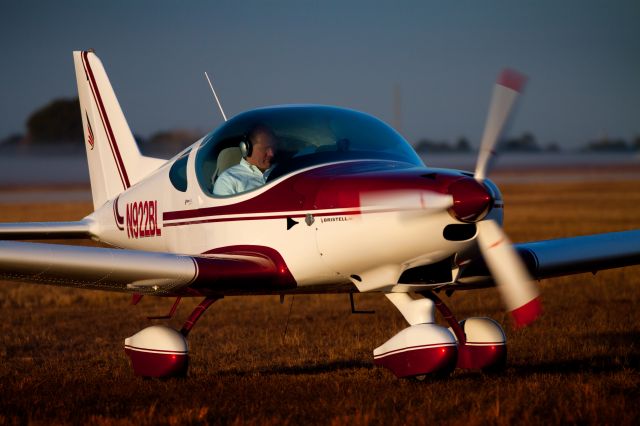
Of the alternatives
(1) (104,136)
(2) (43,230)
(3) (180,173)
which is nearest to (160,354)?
(3) (180,173)

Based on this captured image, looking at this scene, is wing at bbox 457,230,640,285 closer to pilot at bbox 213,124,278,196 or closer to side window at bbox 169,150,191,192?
pilot at bbox 213,124,278,196

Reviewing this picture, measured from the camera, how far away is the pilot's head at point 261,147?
30.7 feet

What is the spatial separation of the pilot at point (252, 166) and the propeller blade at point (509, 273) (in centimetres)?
211

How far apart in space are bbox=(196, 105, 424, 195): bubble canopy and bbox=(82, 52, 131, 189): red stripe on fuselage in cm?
357

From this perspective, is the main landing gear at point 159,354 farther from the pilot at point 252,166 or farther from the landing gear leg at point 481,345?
the landing gear leg at point 481,345

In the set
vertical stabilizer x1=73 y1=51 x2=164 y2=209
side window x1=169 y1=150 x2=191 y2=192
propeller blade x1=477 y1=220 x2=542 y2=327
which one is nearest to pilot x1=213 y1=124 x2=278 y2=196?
side window x1=169 y1=150 x2=191 y2=192

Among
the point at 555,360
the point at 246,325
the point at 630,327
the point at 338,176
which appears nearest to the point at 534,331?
the point at 630,327

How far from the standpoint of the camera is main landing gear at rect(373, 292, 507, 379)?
8.45 meters

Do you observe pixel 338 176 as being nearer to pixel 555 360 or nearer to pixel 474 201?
pixel 474 201

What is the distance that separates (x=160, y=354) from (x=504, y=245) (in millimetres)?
3186

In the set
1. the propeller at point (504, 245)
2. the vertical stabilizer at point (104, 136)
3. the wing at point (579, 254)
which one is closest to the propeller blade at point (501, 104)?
the propeller at point (504, 245)

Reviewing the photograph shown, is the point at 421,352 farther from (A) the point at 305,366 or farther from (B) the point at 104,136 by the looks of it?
(B) the point at 104,136

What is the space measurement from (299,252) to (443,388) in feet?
5.47

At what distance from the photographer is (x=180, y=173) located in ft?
34.0
